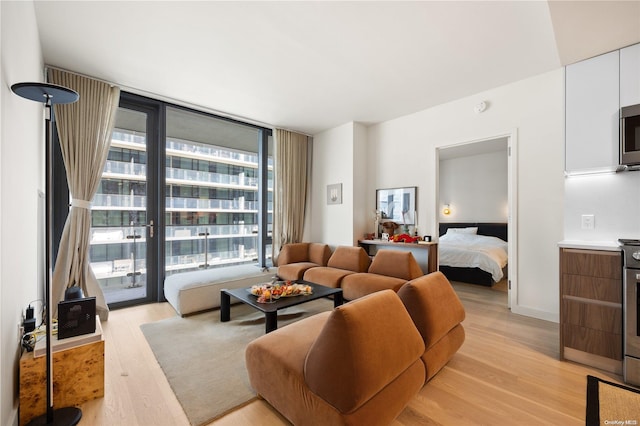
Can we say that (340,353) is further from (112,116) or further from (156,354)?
(112,116)

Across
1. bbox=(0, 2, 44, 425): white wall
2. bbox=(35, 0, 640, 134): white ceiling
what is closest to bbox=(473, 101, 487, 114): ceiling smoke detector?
bbox=(35, 0, 640, 134): white ceiling

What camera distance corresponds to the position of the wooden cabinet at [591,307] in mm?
2023

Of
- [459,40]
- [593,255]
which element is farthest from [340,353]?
[459,40]

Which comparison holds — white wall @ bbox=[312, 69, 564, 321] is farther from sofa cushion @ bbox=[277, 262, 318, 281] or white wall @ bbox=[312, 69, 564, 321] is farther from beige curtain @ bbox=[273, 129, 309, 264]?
beige curtain @ bbox=[273, 129, 309, 264]

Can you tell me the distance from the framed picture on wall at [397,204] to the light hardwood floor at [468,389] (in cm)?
186

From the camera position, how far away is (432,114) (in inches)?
157

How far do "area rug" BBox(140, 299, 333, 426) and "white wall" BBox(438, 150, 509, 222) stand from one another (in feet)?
16.0

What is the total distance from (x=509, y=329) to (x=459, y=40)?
2831mm

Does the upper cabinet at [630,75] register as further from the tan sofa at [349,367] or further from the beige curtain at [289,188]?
the beige curtain at [289,188]

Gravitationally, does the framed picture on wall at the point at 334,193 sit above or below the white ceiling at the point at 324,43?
below

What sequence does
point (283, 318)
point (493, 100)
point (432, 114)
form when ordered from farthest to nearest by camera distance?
point (432, 114), point (493, 100), point (283, 318)

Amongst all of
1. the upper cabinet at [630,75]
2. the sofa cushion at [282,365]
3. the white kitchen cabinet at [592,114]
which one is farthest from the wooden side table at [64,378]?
the upper cabinet at [630,75]

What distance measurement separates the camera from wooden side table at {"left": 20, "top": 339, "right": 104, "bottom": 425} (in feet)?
5.14

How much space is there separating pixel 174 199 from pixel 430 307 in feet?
11.9
